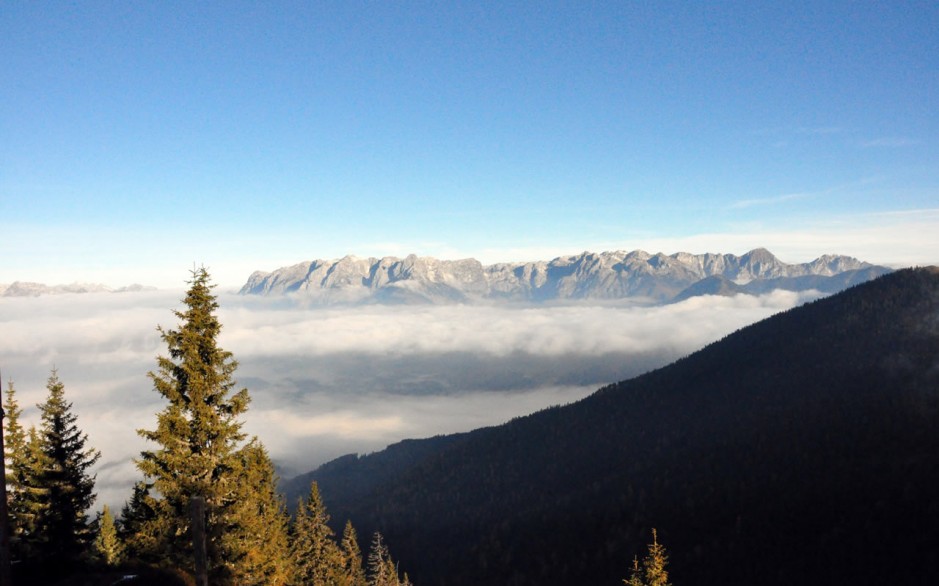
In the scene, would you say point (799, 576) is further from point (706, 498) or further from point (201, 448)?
point (201, 448)

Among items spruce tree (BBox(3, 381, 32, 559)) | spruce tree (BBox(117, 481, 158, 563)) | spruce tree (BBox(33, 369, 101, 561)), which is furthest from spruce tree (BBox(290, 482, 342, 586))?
spruce tree (BBox(117, 481, 158, 563))

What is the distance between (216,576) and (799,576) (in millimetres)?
182532

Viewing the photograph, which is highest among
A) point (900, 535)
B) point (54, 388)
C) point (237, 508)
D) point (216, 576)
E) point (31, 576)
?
point (54, 388)

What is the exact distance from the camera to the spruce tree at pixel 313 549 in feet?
203

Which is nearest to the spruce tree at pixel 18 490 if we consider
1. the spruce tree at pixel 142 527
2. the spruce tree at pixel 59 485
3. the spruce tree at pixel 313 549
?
the spruce tree at pixel 59 485

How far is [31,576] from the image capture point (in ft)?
114

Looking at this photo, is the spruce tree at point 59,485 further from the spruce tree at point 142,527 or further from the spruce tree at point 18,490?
the spruce tree at point 142,527

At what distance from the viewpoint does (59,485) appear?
128 ft

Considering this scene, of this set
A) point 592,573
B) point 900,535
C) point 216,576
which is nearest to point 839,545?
point 900,535

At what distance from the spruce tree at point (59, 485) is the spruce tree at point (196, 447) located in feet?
56.9

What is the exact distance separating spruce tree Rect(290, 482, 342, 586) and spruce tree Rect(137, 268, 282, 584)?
3636 centimetres

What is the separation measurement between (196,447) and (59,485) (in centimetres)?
2153

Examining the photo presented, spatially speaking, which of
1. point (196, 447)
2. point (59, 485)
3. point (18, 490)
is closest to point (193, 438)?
point (196, 447)

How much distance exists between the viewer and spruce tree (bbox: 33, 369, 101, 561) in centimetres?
3859
